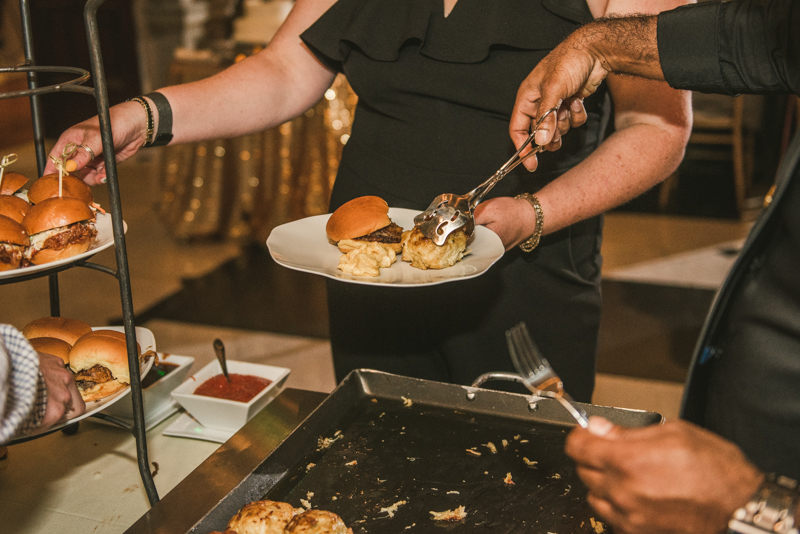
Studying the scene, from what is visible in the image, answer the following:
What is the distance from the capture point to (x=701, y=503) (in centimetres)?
69

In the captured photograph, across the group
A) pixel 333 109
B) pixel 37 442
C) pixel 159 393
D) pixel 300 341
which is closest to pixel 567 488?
pixel 159 393

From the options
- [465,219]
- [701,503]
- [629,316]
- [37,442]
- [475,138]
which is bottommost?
[629,316]

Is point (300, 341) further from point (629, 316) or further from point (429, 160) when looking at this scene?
point (429, 160)

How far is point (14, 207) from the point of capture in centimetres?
106

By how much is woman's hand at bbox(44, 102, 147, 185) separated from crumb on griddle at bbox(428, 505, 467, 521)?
81 cm

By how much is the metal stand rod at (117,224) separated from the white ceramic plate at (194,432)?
251mm

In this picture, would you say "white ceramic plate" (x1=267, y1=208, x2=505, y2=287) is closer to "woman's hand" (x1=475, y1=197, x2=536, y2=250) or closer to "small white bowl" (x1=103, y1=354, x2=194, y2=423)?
"woman's hand" (x1=475, y1=197, x2=536, y2=250)

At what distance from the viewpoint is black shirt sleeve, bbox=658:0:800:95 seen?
3.24 feet

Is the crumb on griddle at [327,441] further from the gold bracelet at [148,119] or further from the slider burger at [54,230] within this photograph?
the gold bracelet at [148,119]

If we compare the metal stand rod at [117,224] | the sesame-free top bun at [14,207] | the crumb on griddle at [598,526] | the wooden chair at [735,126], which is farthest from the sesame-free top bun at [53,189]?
the wooden chair at [735,126]

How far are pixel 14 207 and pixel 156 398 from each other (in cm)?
51

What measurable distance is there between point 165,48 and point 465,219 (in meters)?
6.98

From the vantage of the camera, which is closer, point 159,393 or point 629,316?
point 159,393

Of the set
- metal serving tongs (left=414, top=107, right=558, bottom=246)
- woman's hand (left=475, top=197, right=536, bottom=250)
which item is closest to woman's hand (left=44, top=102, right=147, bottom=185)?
metal serving tongs (left=414, top=107, right=558, bottom=246)
